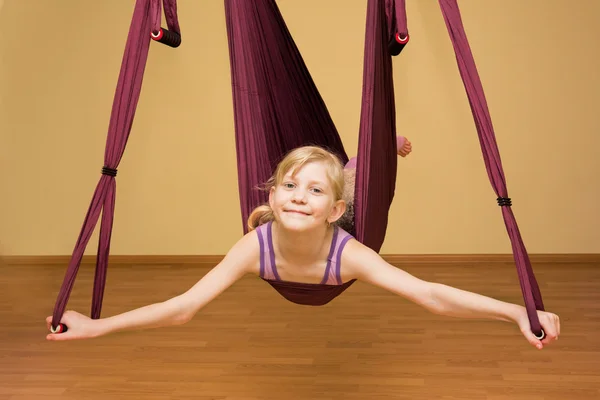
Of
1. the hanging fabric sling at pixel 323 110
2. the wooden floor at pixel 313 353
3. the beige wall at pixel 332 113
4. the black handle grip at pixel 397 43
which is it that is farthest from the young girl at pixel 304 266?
the beige wall at pixel 332 113

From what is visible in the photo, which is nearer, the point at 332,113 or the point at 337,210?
the point at 337,210

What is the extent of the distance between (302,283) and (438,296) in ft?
1.19

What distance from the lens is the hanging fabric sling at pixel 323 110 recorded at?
1.54 meters

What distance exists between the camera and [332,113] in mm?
3617

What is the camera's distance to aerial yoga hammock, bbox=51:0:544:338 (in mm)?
1536

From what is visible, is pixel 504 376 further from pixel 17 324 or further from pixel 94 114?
pixel 94 114

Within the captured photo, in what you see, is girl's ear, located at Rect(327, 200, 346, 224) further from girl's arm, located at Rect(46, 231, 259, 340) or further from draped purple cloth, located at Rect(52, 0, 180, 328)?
draped purple cloth, located at Rect(52, 0, 180, 328)

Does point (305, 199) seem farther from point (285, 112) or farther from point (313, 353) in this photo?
point (313, 353)

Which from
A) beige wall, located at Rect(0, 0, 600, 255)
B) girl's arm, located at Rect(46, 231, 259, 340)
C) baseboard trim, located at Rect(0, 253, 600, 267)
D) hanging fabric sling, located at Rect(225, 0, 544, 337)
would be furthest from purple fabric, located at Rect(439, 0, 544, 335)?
baseboard trim, located at Rect(0, 253, 600, 267)

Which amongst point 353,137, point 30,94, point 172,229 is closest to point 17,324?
point 172,229

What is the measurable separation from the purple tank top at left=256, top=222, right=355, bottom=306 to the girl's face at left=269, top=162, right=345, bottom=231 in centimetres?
9

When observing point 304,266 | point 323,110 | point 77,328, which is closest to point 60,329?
point 77,328

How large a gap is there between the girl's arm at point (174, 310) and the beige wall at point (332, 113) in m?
2.04

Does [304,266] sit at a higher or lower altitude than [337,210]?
lower
